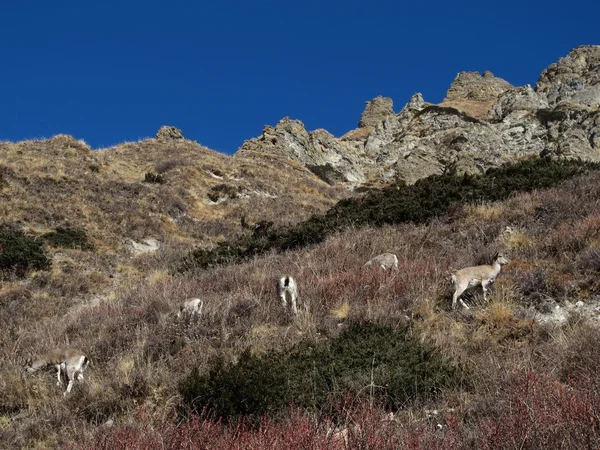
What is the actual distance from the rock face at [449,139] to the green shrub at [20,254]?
28.1 metres

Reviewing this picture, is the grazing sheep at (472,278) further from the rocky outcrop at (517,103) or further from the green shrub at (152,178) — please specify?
the rocky outcrop at (517,103)

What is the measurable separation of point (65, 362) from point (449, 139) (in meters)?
47.7

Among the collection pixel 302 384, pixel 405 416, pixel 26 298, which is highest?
pixel 26 298

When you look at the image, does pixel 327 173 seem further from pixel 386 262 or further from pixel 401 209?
pixel 386 262

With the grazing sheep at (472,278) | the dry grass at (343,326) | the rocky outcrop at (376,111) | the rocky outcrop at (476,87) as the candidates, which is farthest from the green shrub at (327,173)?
the rocky outcrop at (476,87)

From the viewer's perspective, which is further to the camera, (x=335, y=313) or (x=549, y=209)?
(x=549, y=209)

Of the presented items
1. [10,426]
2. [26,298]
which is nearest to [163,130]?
[26,298]

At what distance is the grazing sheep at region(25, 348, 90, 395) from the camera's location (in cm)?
573

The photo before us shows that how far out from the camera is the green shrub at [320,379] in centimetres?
418

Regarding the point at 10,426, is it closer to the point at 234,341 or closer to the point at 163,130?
the point at 234,341

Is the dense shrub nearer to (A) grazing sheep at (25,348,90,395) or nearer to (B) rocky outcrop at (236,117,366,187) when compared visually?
(A) grazing sheep at (25,348,90,395)

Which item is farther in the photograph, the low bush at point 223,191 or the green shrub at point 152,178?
the low bush at point 223,191

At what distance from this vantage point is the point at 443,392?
164 inches

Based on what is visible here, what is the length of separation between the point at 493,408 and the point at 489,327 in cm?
220
